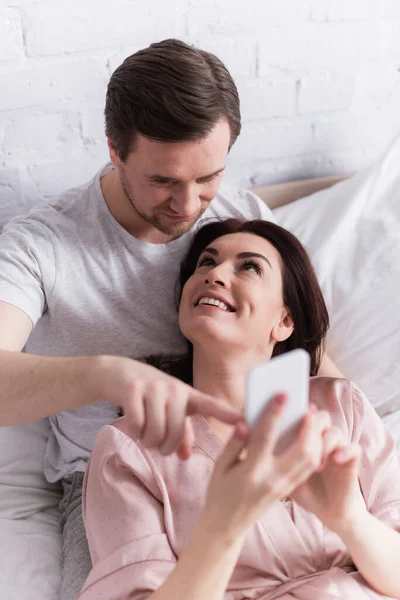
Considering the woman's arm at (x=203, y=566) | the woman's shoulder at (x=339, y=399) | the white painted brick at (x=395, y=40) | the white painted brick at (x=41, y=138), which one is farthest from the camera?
the white painted brick at (x=395, y=40)

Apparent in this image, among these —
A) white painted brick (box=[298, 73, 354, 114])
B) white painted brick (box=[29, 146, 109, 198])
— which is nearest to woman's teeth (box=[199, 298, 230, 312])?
white painted brick (box=[29, 146, 109, 198])

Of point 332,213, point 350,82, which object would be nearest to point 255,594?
point 332,213

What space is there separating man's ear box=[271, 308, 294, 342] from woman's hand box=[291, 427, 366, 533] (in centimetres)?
39

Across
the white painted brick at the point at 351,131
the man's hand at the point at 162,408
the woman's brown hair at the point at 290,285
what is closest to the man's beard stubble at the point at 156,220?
the woman's brown hair at the point at 290,285

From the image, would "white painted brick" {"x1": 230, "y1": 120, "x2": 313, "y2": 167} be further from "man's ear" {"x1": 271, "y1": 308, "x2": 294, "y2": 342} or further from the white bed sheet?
the white bed sheet

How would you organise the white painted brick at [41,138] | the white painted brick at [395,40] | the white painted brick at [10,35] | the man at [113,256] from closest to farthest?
the man at [113,256] → the white painted brick at [10,35] → the white painted brick at [41,138] → the white painted brick at [395,40]

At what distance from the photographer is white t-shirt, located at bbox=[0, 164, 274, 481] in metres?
1.35

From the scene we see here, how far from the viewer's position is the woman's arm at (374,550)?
106 cm

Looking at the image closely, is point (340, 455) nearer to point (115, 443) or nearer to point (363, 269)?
point (115, 443)

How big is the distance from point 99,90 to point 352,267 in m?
0.67

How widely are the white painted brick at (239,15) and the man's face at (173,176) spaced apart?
1.65 feet

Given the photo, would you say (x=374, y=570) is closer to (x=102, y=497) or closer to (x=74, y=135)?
(x=102, y=497)

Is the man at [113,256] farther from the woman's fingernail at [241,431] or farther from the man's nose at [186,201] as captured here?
the woman's fingernail at [241,431]

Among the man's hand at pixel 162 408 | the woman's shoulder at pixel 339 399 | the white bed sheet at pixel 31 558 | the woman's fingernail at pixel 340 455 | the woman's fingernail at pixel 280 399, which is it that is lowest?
the white bed sheet at pixel 31 558
